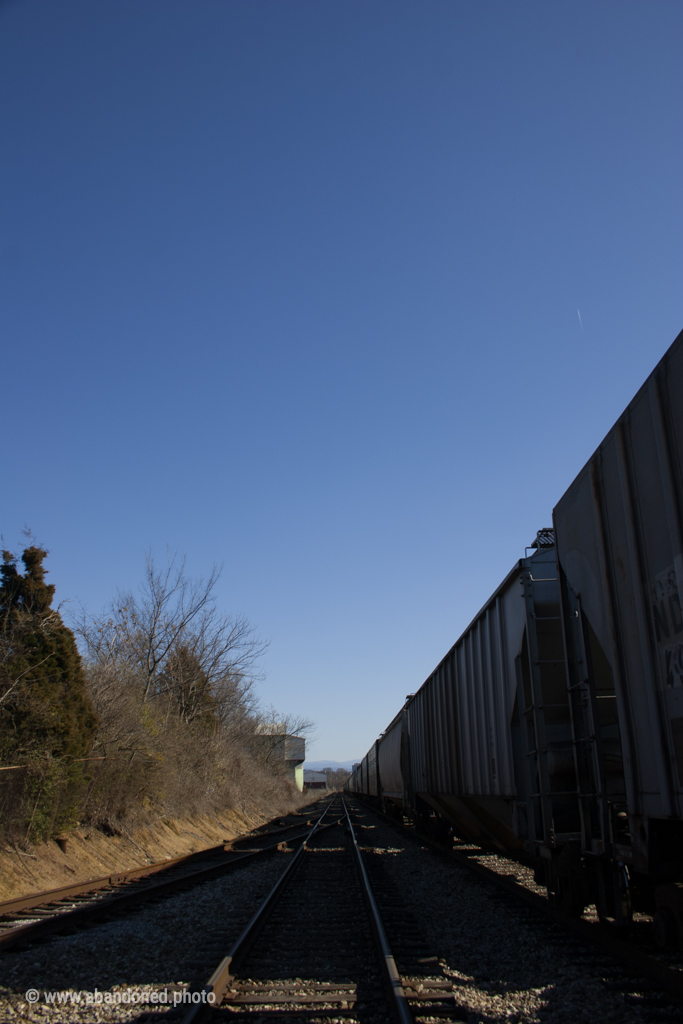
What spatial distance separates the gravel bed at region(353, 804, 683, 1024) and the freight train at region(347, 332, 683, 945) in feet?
1.60

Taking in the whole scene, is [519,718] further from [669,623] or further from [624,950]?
[669,623]

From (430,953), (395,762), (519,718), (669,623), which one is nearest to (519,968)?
(430,953)

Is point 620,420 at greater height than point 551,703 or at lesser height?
greater

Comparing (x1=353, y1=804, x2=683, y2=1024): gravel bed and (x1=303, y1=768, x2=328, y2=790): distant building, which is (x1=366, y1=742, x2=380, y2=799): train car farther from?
(x1=303, y1=768, x2=328, y2=790): distant building

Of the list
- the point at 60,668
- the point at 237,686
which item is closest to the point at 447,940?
the point at 60,668

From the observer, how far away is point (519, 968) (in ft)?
19.0

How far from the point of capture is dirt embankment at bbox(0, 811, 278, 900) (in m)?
10.6

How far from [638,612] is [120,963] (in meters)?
5.42

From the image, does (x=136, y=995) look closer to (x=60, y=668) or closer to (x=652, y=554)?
(x=652, y=554)

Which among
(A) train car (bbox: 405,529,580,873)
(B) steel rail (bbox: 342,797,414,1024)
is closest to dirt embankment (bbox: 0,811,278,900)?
(B) steel rail (bbox: 342,797,414,1024)

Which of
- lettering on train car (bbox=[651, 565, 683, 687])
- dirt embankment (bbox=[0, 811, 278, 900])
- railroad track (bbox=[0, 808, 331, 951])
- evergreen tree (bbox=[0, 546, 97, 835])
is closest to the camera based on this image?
lettering on train car (bbox=[651, 565, 683, 687])

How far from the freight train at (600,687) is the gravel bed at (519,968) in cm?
49

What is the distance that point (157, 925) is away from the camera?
302 inches

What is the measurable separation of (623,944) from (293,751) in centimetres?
8516
